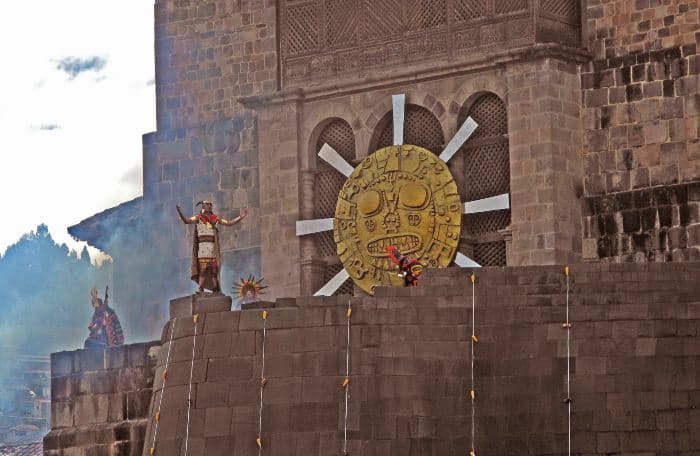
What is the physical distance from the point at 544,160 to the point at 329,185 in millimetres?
4625

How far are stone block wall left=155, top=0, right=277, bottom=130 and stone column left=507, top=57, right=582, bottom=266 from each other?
18.2 feet

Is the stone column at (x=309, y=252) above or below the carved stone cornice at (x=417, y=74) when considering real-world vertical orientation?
below

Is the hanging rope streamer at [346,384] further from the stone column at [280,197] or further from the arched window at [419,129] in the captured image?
the stone column at [280,197]

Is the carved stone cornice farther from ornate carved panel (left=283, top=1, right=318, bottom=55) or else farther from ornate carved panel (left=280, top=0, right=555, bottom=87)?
ornate carved panel (left=283, top=1, right=318, bottom=55)

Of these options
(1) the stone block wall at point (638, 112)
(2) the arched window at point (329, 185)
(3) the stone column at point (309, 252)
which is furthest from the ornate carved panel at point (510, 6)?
(3) the stone column at point (309, 252)

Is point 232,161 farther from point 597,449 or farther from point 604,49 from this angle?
point 597,449

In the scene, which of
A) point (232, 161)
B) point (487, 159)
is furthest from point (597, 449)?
point (232, 161)

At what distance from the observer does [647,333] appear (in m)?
34.7

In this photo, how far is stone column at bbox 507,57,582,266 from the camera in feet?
A: 139

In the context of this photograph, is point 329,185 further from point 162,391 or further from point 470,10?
point 162,391

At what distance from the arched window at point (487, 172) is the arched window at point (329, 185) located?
2469 mm

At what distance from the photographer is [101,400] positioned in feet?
135

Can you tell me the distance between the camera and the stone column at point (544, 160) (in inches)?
1666

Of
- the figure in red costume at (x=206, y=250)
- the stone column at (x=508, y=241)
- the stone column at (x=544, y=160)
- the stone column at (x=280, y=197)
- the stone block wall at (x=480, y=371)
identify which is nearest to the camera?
the stone block wall at (x=480, y=371)
